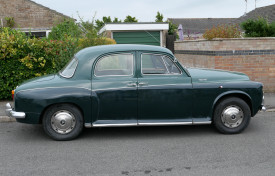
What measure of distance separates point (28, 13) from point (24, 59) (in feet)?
51.7

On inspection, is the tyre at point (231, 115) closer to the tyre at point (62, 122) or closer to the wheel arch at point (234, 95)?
the wheel arch at point (234, 95)

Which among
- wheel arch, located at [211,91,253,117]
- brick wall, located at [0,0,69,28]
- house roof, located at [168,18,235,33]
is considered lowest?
wheel arch, located at [211,91,253,117]

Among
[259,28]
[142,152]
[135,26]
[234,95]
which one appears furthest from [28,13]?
[142,152]

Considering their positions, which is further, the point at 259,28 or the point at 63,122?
the point at 259,28

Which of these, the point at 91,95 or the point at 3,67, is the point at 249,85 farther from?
the point at 3,67

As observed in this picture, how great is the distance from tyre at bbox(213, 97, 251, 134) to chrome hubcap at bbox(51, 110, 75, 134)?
99.9 inches

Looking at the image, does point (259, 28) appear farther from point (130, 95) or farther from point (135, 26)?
point (135, 26)

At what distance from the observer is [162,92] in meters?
5.46

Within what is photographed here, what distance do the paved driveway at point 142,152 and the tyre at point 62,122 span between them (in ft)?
0.59

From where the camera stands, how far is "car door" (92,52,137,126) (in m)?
5.39

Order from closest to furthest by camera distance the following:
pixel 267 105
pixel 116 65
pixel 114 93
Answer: pixel 114 93 < pixel 116 65 < pixel 267 105

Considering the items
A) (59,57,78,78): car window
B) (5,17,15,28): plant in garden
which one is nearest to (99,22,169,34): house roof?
(5,17,15,28): plant in garden

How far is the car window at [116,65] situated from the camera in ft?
18.2

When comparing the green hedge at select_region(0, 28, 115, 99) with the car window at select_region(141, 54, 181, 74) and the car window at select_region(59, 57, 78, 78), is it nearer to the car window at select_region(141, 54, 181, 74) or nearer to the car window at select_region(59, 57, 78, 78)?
the car window at select_region(59, 57, 78, 78)
